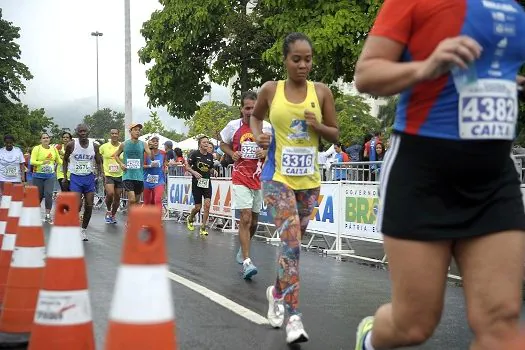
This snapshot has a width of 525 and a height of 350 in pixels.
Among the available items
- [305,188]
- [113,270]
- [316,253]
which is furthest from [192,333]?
[316,253]

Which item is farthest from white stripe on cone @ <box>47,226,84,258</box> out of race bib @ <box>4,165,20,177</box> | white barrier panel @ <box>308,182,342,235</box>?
race bib @ <box>4,165,20,177</box>

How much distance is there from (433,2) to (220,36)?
2730 cm

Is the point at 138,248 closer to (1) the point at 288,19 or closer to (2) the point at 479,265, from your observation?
(2) the point at 479,265

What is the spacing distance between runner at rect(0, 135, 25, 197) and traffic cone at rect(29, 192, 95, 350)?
46.3ft

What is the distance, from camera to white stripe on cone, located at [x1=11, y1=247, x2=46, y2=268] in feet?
17.0

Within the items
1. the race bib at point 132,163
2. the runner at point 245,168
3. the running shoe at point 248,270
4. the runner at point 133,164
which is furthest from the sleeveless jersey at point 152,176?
the running shoe at point 248,270

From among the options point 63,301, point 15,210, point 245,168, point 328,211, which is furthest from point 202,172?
point 63,301

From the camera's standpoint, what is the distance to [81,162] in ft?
43.8

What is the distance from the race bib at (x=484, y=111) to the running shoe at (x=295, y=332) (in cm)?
247

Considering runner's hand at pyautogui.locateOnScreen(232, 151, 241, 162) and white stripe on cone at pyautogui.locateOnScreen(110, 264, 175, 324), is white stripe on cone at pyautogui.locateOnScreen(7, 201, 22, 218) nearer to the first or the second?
runner's hand at pyautogui.locateOnScreen(232, 151, 241, 162)

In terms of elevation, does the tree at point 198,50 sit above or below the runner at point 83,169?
above

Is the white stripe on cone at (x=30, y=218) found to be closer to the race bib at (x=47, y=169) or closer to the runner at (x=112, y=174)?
the runner at (x=112, y=174)

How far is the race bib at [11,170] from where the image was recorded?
17.5 meters

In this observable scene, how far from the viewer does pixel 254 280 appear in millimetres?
8414
